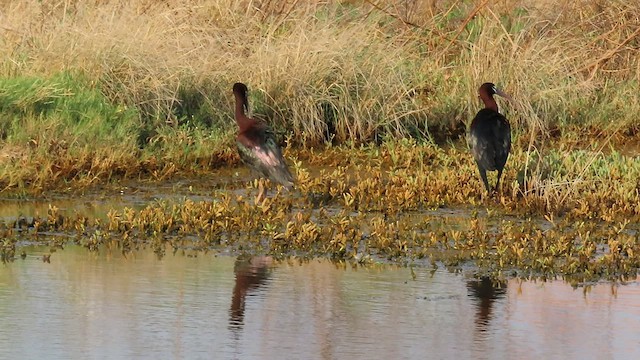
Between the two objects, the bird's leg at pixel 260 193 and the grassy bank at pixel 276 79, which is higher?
the grassy bank at pixel 276 79

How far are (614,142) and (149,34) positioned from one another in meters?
5.09

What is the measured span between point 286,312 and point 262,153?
4012mm

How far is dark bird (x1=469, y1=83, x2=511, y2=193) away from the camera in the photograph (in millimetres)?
12258

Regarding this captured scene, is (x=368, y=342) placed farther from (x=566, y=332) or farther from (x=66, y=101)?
(x=66, y=101)

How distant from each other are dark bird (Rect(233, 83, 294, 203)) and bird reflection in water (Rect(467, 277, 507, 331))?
9.53ft

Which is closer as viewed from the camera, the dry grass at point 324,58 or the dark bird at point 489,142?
the dark bird at point 489,142

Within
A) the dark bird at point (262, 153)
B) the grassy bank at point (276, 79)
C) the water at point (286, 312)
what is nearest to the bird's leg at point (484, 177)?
the grassy bank at point (276, 79)

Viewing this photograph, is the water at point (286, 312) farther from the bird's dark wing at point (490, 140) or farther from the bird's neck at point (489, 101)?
the bird's neck at point (489, 101)

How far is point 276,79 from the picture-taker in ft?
48.3

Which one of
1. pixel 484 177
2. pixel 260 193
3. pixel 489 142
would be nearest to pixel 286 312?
pixel 260 193

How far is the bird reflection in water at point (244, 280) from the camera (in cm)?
778

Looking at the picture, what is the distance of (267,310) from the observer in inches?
314

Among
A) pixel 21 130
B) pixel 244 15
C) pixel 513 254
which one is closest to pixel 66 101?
pixel 21 130

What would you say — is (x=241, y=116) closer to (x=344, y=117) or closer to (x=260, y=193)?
(x=260, y=193)
